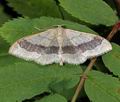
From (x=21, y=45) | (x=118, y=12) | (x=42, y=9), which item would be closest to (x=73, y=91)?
(x=21, y=45)

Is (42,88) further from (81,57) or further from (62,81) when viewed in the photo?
(81,57)

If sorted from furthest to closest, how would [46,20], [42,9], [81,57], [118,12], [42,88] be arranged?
[42,9] < [118,12] < [46,20] < [81,57] < [42,88]

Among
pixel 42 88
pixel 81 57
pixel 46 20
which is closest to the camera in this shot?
pixel 42 88

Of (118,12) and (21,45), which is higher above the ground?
(118,12)

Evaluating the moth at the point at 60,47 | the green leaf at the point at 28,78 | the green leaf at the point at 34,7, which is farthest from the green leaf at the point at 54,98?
the green leaf at the point at 34,7

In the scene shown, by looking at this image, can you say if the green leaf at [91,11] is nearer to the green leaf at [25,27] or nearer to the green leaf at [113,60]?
the green leaf at [25,27]

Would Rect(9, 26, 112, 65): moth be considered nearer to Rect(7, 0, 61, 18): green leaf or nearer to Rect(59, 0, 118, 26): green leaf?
Rect(59, 0, 118, 26): green leaf

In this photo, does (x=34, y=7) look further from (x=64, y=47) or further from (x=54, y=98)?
(x=54, y=98)

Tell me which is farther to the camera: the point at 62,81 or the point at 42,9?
the point at 42,9
